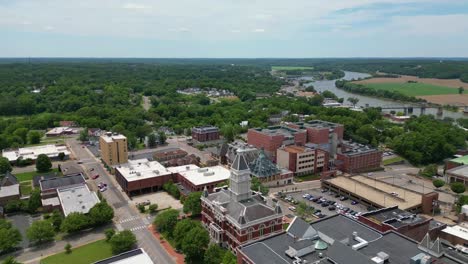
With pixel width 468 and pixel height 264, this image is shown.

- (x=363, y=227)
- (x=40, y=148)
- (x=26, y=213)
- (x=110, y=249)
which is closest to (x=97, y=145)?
(x=40, y=148)

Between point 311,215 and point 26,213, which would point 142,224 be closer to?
point 26,213

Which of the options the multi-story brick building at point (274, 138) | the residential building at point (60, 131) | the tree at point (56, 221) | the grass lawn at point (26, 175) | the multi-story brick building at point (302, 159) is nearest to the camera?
the tree at point (56, 221)

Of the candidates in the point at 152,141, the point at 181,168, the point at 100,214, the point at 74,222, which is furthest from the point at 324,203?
the point at 152,141

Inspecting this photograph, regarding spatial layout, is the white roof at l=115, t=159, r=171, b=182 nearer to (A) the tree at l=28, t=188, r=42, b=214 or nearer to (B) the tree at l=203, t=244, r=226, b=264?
(A) the tree at l=28, t=188, r=42, b=214

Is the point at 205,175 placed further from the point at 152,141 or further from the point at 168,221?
the point at 152,141

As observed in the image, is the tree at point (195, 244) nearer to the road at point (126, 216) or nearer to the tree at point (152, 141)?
the road at point (126, 216)

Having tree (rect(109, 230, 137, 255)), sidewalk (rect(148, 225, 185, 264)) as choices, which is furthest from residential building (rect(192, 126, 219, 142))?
tree (rect(109, 230, 137, 255))

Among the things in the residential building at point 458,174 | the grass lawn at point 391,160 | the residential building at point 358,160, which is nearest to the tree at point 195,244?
the residential building at point 358,160
